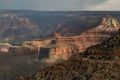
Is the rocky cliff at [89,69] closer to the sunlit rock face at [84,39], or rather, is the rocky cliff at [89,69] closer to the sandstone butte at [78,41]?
the sandstone butte at [78,41]

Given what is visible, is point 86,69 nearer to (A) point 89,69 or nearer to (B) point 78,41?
(A) point 89,69

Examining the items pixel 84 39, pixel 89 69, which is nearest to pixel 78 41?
pixel 84 39

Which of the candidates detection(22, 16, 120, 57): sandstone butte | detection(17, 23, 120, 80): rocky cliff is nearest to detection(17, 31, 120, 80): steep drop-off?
detection(17, 23, 120, 80): rocky cliff

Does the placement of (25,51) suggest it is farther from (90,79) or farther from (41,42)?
(90,79)

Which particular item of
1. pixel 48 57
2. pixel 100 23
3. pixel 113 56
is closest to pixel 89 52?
pixel 113 56

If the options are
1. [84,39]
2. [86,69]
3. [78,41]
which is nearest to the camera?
[86,69]

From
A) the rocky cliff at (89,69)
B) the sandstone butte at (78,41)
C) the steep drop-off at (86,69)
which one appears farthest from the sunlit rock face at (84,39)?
the steep drop-off at (86,69)

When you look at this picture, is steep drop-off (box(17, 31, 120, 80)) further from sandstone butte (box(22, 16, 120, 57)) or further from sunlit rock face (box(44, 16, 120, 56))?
sunlit rock face (box(44, 16, 120, 56))

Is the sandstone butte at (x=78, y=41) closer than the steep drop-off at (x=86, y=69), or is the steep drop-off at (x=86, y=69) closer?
the steep drop-off at (x=86, y=69)

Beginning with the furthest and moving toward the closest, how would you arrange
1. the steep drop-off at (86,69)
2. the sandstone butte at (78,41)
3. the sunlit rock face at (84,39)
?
the sunlit rock face at (84,39)
the sandstone butte at (78,41)
the steep drop-off at (86,69)
